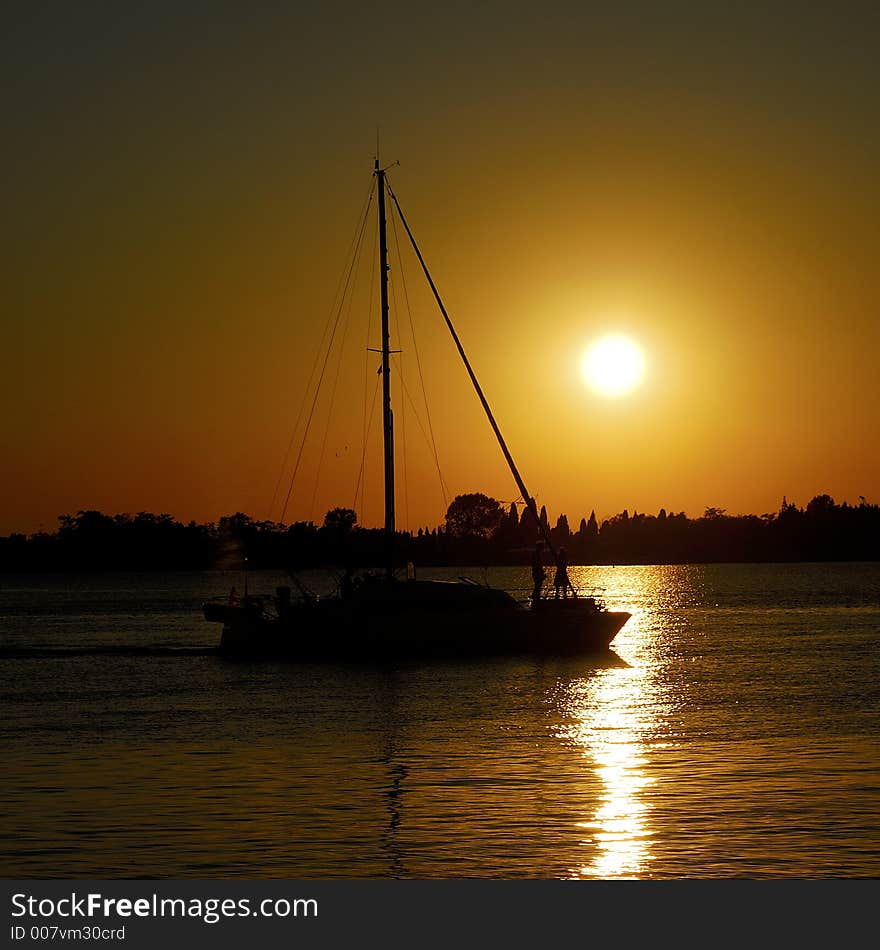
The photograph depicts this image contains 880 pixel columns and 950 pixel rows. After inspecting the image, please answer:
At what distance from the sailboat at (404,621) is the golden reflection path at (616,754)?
8.63 feet

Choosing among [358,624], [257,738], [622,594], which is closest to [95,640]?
[358,624]

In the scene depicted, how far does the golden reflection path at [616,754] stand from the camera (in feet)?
70.0

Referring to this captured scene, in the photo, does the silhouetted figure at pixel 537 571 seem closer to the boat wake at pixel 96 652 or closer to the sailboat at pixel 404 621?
the sailboat at pixel 404 621

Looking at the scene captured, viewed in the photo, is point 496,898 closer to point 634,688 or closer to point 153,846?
point 153,846

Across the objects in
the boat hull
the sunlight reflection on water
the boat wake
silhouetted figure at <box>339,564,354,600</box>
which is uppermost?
silhouetted figure at <box>339,564,354,600</box>

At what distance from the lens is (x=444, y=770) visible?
30.0 metres

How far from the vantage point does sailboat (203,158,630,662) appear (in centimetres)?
5666

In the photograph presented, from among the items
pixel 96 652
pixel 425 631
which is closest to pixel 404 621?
pixel 425 631

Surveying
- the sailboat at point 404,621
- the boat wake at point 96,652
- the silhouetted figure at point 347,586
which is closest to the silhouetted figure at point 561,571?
the sailboat at point 404,621

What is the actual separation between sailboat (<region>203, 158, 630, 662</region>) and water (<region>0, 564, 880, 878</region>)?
1.03 metres

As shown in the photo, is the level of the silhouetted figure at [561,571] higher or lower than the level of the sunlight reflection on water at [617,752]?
higher

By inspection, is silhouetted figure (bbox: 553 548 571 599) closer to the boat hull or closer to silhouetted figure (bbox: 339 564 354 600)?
the boat hull

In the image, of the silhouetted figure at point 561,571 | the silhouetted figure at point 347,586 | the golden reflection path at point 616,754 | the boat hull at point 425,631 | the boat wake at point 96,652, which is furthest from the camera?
the boat wake at point 96,652

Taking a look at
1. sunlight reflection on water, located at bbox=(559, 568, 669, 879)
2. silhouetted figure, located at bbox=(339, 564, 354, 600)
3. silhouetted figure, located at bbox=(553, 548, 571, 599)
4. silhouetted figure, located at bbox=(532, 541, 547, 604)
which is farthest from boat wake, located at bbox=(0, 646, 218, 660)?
sunlight reflection on water, located at bbox=(559, 568, 669, 879)
